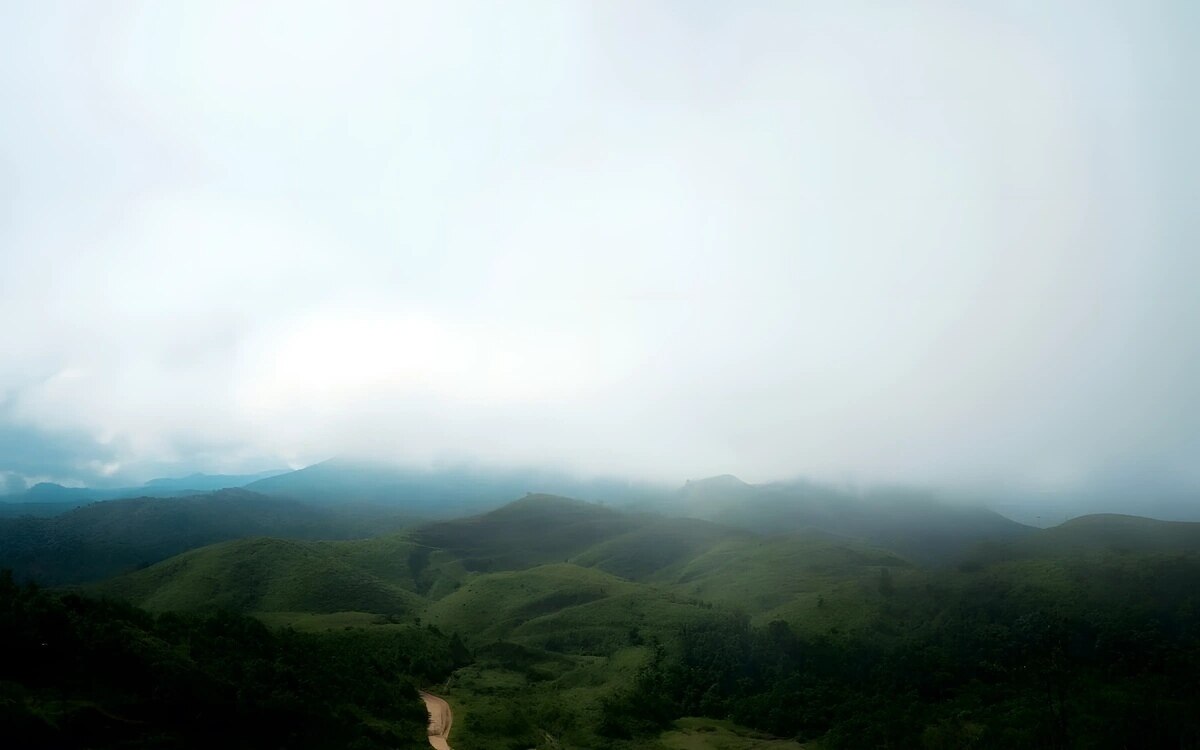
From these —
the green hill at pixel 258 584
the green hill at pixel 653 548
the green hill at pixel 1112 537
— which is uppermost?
the green hill at pixel 1112 537

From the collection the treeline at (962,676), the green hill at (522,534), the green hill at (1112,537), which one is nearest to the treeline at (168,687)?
the treeline at (962,676)

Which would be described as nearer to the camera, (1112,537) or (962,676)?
(962,676)

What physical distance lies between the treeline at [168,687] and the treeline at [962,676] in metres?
21.7

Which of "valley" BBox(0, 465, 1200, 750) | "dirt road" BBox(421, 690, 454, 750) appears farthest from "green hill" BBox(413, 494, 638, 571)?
"dirt road" BBox(421, 690, 454, 750)

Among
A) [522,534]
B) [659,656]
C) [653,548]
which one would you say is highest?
[659,656]

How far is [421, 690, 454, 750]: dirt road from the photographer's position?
4519 cm

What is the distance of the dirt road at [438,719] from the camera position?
45.2 metres

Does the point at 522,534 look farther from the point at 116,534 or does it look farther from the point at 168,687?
the point at 168,687

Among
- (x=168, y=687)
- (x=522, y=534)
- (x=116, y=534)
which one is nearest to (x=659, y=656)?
(x=168, y=687)

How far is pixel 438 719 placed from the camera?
49219 mm

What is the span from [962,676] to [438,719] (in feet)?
157

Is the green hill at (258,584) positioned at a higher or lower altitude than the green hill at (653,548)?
higher

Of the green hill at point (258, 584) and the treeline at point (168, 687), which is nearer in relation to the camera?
the treeline at point (168, 687)

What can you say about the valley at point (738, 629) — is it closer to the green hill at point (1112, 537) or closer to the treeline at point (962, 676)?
the treeline at point (962, 676)
